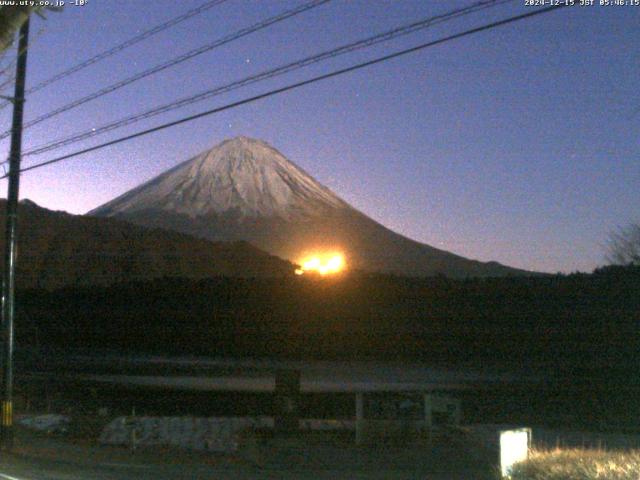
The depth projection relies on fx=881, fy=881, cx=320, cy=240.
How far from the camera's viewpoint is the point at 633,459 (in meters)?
10.0

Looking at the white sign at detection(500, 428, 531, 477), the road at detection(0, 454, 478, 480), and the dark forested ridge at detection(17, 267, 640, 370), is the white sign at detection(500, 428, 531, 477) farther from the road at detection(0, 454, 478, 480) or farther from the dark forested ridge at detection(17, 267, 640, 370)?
the dark forested ridge at detection(17, 267, 640, 370)

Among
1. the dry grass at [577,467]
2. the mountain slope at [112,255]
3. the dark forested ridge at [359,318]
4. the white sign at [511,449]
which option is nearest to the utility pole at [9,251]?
the white sign at [511,449]

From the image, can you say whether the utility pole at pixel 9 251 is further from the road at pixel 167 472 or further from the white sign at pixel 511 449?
the white sign at pixel 511 449

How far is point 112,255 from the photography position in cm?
7425

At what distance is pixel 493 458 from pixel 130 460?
22.7 feet

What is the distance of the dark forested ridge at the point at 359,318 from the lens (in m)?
43.2

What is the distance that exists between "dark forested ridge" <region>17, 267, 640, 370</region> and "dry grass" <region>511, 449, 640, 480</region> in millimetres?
28922

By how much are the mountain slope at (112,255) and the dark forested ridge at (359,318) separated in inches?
439

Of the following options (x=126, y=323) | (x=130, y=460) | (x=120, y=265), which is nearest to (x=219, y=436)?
(x=130, y=460)

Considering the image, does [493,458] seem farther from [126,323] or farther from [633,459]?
[126,323]

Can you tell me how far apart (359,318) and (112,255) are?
29630 millimetres

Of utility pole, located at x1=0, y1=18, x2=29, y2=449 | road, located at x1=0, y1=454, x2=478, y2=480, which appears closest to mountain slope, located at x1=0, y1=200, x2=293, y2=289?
utility pole, located at x1=0, y1=18, x2=29, y2=449

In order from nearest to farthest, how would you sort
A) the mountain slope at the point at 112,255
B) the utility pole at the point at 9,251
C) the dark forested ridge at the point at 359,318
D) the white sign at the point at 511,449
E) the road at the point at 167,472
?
the white sign at the point at 511,449 < the road at the point at 167,472 < the utility pole at the point at 9,251 < the dark forested ridge at the point at 359,318 < the mountain slope at the point at 112,255

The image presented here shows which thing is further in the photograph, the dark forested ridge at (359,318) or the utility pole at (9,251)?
the dark forested ridge at (359,318)
